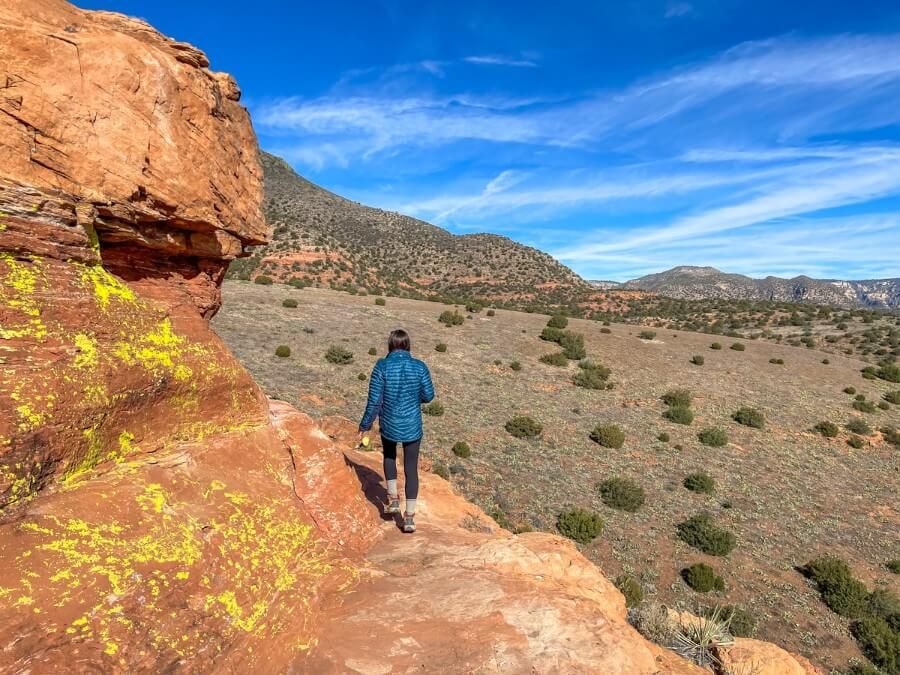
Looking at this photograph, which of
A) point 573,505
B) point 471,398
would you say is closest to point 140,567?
point 573,505

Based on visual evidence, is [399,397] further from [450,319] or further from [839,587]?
[450,319]

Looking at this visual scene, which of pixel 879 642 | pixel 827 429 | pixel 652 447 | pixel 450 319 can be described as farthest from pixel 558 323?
pixel 879 642

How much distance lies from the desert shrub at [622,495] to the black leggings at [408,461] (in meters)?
13.9

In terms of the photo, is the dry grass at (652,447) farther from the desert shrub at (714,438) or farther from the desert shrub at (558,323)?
the desert shrub at (558,323)

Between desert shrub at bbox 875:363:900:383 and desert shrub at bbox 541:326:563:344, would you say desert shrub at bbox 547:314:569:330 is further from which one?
desert shrub at bbox 875:363:900:383

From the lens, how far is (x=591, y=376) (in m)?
32.0

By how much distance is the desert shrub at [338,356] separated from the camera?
26.9 m

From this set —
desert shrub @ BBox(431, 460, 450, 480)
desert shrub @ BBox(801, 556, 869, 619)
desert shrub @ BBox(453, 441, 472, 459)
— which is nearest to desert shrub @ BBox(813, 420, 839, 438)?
desert shrub @ BBox(801, 556, 869, 619)

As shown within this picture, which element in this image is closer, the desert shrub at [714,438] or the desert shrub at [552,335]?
the desert shrub at [714,438]

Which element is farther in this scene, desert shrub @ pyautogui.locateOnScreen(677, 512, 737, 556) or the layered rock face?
desert shrub @ pyautogui.locateOnScreen(677, 512, 737, 556)

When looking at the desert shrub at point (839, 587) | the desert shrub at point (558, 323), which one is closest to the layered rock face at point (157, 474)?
the desert shrub at point (839, 587)

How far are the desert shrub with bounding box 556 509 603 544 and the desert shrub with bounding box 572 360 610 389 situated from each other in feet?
50.6

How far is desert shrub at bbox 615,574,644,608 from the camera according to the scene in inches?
520

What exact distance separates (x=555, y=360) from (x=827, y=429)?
56.2ft
